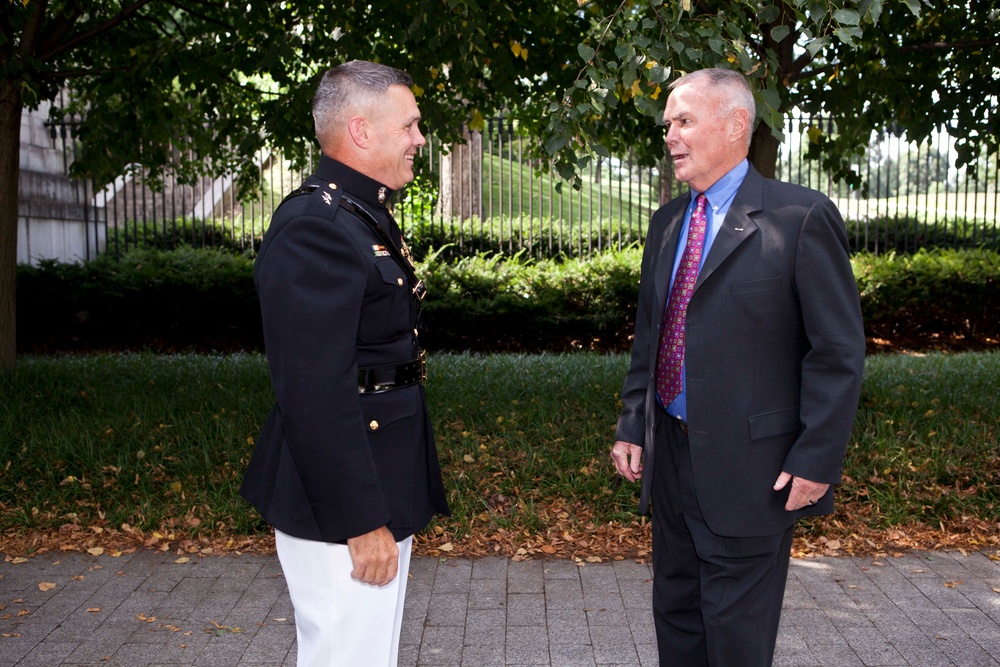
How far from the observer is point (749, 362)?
2930mm

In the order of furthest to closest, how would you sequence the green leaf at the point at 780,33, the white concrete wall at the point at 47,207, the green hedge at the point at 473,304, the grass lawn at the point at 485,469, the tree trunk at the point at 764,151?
the white concrete wall at the point at 47,207
the green hedge at the point at 473,304
the tree trunk at the point at 764,151
the grass lawn at the point at 485,469
the green leaf at the point at 780,33

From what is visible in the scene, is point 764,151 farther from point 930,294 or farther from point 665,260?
point 930,294

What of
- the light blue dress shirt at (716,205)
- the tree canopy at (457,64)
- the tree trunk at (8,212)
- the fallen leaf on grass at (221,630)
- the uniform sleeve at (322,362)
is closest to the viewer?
the uniform sleeve at (322,362)

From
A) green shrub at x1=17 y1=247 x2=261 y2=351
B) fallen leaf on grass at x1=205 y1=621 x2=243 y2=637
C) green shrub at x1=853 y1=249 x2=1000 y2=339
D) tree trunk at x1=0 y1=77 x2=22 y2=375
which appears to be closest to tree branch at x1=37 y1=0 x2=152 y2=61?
tree trunk at x1=0 y1=77 x2=22 y2=375

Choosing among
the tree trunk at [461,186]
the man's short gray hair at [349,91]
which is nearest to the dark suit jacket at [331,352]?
the man's short gray hair at [349,91]

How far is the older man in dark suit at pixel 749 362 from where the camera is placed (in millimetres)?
2824

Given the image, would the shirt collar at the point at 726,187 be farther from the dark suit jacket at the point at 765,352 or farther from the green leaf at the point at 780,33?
the green leaf at the point at 780,33

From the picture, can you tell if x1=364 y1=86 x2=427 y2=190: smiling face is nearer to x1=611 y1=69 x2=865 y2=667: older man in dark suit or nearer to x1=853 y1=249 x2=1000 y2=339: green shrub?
x1=611 y1=69 x2=865 y2=667: older man in dark suit

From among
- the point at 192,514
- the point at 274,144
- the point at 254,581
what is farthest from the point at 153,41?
the point at 254,581

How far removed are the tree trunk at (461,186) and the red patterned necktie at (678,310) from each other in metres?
11.8

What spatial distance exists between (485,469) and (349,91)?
4.17 meters

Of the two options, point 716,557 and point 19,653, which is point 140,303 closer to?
point 19,653

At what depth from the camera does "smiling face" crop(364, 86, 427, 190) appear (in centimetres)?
244

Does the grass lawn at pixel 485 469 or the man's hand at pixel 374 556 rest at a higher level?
the man's hand at pixel 374 556
